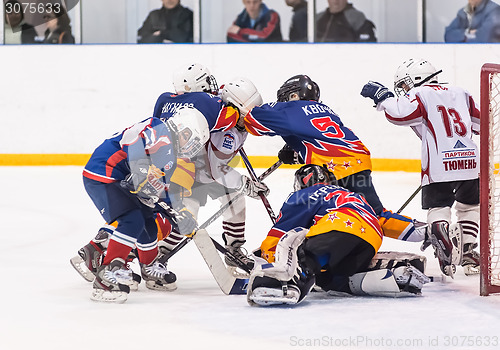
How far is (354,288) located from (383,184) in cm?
353

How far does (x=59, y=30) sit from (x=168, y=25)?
1093mm

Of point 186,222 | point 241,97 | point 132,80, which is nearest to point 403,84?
point 241,97

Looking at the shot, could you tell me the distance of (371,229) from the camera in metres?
3.35

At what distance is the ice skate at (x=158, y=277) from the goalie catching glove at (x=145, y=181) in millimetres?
377

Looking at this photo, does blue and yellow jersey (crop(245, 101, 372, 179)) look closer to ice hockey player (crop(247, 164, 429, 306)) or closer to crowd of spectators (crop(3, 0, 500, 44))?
ice hockey player (crop(247, 164, 429, 306))

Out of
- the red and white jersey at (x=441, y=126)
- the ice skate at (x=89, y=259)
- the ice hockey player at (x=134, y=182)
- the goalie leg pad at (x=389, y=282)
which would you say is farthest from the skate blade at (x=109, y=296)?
the red and white jersey at (x=441, y=126)

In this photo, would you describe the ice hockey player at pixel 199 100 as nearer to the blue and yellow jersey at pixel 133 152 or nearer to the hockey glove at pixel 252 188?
the hockey glove at pixel 252 188

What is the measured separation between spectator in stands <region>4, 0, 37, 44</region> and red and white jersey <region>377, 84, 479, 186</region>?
5546 millimetres

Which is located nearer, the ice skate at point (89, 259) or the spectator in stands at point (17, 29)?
the ice skate at point (89, 259)

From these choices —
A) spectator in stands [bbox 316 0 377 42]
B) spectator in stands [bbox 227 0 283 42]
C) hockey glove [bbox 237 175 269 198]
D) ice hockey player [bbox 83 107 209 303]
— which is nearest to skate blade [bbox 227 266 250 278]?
hockey glove [bbox 237 175 269 198]

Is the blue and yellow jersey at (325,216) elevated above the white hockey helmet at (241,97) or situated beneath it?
situated beneath

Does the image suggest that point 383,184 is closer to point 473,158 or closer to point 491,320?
point 473,158

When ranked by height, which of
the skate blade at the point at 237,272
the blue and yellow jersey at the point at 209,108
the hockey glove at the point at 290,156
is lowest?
the skate blade at the point at 237,272

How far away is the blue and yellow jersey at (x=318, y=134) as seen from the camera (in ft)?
12.7
